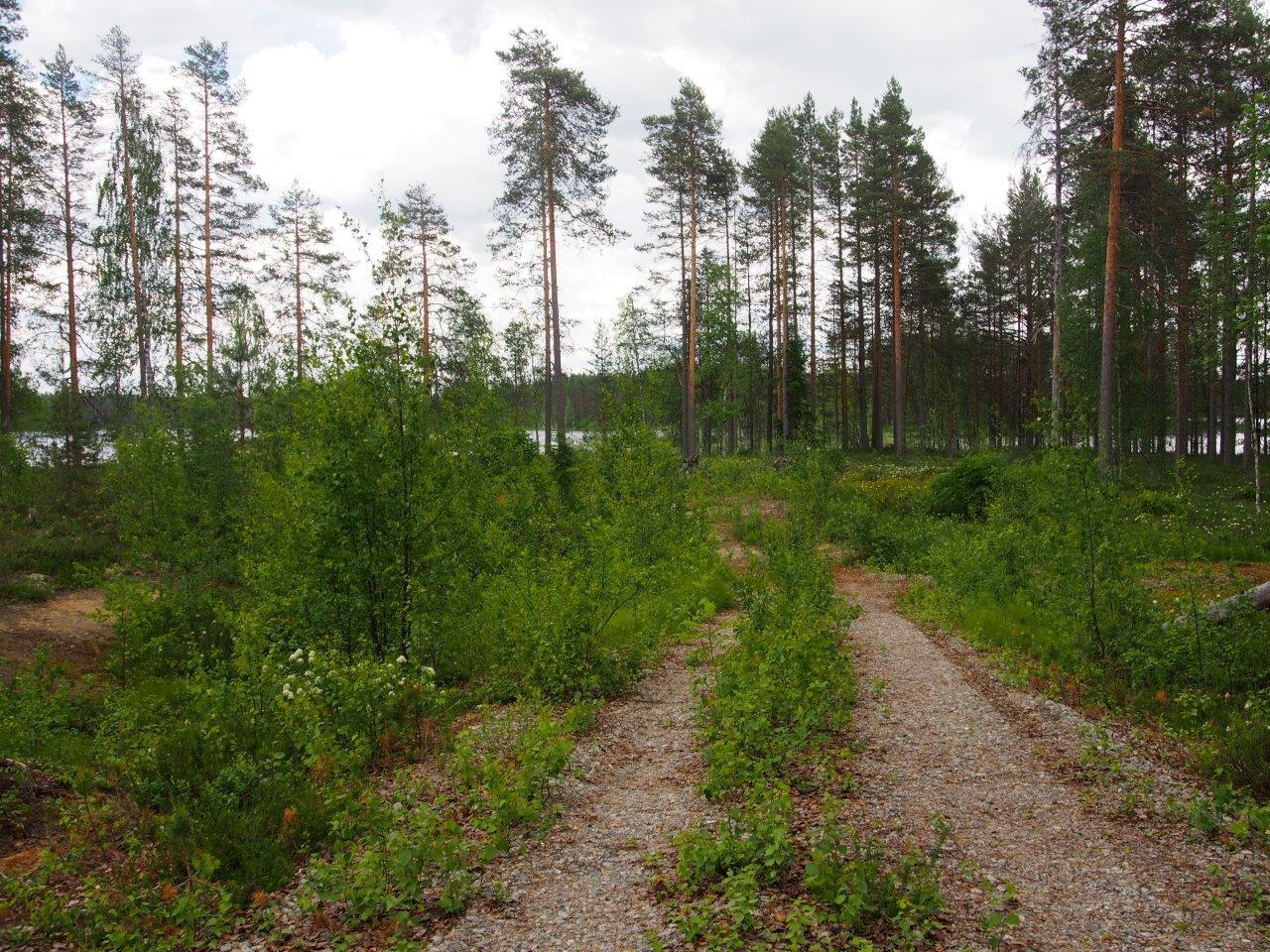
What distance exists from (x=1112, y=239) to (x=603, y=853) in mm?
18480

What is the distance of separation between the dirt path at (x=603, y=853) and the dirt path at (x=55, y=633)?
8621mm

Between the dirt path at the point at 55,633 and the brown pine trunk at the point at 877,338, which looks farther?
the brown pine trunk at the point at 877,338

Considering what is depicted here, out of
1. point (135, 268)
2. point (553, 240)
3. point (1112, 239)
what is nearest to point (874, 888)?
point (1112, 239)

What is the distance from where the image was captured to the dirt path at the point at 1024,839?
138 inches

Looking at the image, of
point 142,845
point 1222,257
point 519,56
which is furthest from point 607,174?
point 142,845

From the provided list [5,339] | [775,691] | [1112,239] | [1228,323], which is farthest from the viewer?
[5,339]

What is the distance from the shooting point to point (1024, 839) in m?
4.41

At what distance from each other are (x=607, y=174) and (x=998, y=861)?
71.7 feet

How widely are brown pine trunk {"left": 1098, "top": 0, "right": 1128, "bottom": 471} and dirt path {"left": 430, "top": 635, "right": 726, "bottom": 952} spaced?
13755 mm

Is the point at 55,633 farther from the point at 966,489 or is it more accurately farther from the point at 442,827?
the point at 966,489

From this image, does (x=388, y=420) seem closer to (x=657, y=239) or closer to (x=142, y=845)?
(x=142, y=845)

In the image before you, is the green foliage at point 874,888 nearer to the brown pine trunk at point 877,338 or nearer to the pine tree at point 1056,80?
the pine tree at point 1056,80

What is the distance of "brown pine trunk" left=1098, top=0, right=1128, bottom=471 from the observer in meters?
15.5

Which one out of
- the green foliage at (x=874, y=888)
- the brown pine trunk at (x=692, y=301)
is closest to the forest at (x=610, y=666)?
the green foliage at (x=874, y=888)
